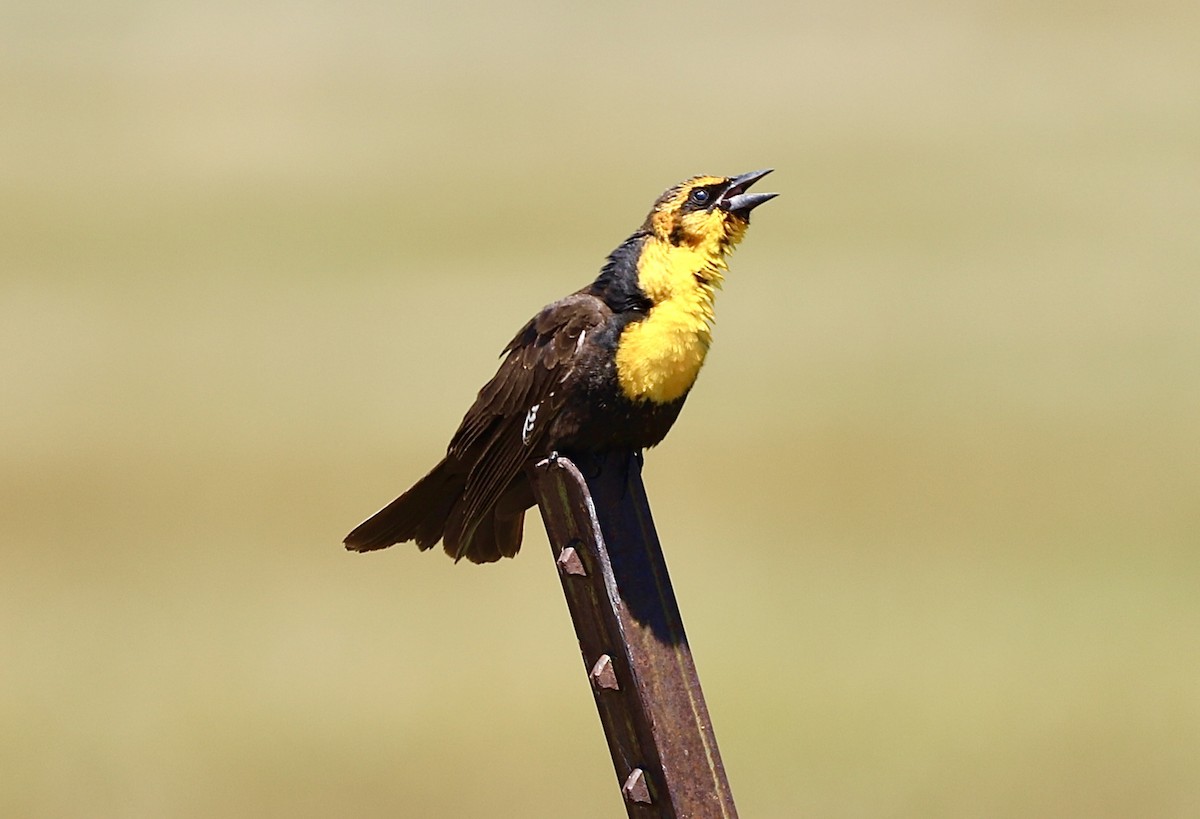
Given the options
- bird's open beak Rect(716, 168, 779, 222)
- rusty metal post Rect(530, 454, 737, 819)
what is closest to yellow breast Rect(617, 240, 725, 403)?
bird's open beak Rect(716, 168, 779, 222)

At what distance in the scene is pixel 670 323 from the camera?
109 inches

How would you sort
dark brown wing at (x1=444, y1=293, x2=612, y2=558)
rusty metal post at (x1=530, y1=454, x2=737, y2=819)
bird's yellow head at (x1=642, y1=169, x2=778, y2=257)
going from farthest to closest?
bird's yellow head at (x1=642, y1=169, x2=778, y2=257) < dark brown wing at (x1=444, y1=293, x2=612, y2=558) < rusty metal post at (x1=530, y1=454, x2=737, y2=819)

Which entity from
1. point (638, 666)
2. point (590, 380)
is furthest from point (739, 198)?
point (638, 666)

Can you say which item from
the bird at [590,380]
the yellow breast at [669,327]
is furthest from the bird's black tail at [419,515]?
the yellow breast at [669,327]

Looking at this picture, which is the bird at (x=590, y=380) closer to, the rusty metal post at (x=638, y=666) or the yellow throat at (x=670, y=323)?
the yellow throat at (x=670, y=323)

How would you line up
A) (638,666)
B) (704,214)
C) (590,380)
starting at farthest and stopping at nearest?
(704,214), (590,380), (638,666)

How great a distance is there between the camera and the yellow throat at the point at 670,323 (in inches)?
108

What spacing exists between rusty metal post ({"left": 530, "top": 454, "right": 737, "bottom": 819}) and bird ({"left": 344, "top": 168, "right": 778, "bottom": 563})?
52 centimetres

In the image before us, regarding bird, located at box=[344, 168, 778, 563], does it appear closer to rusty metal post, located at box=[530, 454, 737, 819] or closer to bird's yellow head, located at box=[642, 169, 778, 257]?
bird's yellow head, located at box=[642, 169, 778, 257]

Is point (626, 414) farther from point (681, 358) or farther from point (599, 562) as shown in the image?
point (599, 562)

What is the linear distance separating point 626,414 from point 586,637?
2.38 feet

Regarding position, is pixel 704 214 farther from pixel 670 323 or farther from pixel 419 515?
pixel 419 515

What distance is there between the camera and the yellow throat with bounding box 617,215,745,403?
275 cm

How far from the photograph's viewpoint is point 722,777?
2.07 metres
